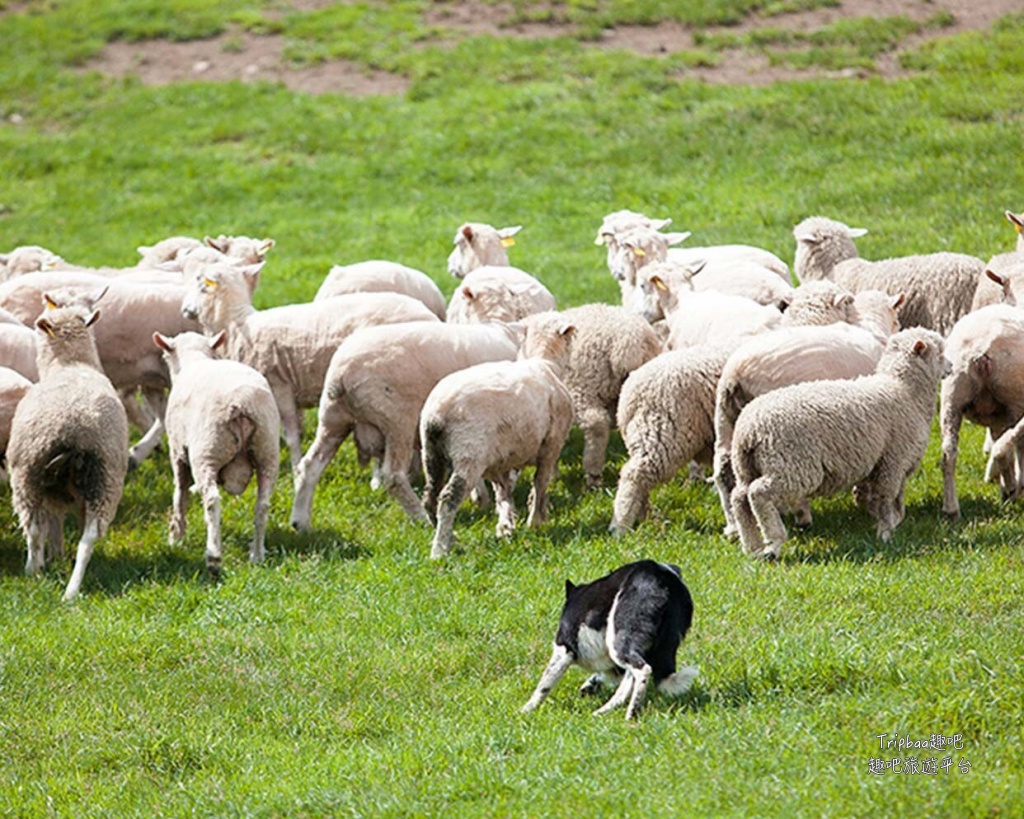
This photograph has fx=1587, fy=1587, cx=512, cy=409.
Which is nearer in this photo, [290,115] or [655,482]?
[655,482]

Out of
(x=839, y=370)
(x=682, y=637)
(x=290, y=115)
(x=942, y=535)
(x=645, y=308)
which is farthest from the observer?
(x=290, y=115)

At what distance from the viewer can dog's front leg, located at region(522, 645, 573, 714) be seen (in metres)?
7.15

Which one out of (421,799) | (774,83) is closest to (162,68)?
(774,83)

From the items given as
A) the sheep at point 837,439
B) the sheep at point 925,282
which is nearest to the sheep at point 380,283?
the sheep at point 925,282

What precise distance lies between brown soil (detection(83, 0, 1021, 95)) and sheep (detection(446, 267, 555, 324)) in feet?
36.2

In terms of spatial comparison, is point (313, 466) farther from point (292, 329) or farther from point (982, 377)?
point (982, 377)

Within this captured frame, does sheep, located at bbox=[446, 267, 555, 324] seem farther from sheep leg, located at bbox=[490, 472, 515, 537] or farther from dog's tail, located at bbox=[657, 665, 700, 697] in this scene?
dog's tail, located at bbox=[657, 665, 700, 697]

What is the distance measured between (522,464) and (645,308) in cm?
239

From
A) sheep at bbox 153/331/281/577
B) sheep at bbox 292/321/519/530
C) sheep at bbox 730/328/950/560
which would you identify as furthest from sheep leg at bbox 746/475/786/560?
sheep at bbox 153/331/281/577

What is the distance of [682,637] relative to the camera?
7.20 metres

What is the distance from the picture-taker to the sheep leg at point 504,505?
1047 cm

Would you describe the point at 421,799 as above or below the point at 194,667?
above

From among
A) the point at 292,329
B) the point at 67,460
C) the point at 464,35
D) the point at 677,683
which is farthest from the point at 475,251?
the point at 464,35

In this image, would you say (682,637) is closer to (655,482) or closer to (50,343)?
(655,482)
